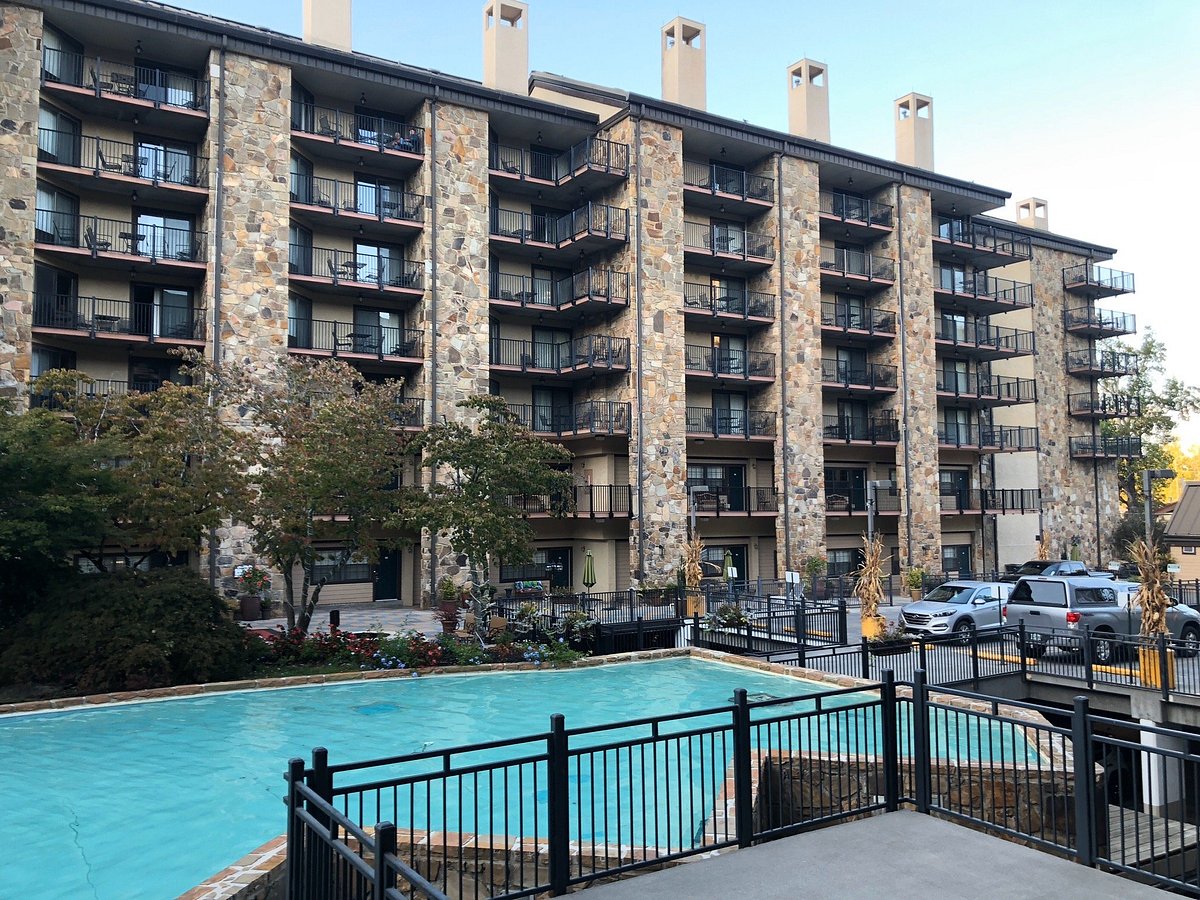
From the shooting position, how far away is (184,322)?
104 feet

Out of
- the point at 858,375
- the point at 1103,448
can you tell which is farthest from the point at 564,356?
the point at 1103,448

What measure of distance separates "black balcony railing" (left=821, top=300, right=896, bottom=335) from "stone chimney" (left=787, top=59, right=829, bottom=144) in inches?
333

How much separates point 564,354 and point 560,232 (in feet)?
17.7

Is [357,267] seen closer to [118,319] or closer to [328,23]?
[118,319]

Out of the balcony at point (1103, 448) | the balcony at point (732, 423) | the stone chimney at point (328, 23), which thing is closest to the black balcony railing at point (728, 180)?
the balcony at point (732, 423)

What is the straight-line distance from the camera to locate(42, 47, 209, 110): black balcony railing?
96.6 feet

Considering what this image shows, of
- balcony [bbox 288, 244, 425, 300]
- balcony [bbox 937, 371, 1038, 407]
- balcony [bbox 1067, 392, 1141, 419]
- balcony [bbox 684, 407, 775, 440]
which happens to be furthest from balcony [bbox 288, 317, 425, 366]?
balcony [bbox 1067, 392, 1141, 419]

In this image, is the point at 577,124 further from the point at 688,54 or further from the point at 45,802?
the point at 45,802

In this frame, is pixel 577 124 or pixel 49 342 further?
pixel 577 124

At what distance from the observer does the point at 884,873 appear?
727 centimetres

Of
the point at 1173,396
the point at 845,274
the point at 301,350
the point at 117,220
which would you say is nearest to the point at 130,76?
the point at 117,220

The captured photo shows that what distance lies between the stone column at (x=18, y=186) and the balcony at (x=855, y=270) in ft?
106

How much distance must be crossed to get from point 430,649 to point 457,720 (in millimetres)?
4865

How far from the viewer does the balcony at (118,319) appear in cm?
2902
